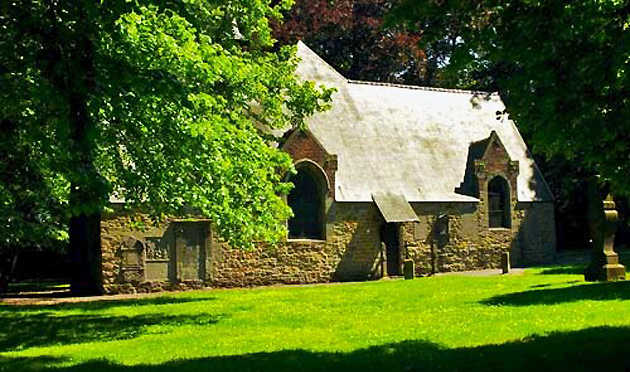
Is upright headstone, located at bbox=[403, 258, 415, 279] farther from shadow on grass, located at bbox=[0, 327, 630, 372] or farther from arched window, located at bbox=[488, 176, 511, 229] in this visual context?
shadow on grass, located at bbox=[0, 327, 630, 372]

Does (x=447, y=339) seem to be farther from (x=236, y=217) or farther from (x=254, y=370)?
(x=236, y=217)

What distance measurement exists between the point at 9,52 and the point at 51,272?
2775cm

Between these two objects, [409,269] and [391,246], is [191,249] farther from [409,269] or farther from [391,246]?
[391,246]

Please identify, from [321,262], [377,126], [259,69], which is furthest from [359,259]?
[259,69]

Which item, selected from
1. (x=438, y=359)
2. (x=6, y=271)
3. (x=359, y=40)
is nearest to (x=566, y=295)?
(x=438, y=359)

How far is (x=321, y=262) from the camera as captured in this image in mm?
29000

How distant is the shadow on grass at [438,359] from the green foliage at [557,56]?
262cm

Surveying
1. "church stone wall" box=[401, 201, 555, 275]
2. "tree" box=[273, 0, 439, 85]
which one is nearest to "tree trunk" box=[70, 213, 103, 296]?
"church stone wall" box=[401, 201, 555, 275]

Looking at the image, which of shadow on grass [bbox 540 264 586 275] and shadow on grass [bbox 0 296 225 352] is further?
shadow on grass [bbox 540 264 586 275]

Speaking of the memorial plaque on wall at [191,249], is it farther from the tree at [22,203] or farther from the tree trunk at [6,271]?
the tree trunk at [6,271]

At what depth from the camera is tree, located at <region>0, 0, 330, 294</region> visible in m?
8.55

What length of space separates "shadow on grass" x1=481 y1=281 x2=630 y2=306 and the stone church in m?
11.0

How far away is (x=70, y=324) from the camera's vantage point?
16.8 m

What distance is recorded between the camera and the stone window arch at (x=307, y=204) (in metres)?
28.9
